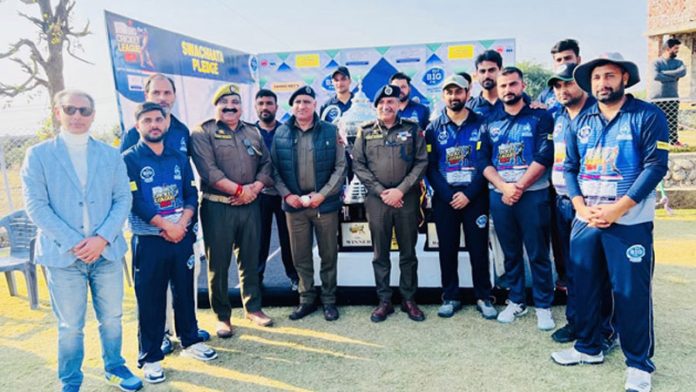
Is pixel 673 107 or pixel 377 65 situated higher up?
pixel 377 65

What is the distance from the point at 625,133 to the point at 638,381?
1271mm

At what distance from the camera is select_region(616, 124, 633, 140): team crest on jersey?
2.41m

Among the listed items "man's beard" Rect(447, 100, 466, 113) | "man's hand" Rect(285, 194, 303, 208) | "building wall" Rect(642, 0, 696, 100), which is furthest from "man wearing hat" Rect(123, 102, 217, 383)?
"building wall" Rect(642, 0, 696, 100)

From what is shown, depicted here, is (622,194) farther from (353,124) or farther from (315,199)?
(353,124)

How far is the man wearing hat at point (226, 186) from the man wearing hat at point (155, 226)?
0.33m

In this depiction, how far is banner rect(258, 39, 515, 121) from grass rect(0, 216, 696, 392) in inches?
197

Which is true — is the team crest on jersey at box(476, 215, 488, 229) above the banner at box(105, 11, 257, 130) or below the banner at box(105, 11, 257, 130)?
below

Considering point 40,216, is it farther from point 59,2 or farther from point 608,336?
point 59,2

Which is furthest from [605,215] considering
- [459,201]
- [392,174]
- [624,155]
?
[392,174]

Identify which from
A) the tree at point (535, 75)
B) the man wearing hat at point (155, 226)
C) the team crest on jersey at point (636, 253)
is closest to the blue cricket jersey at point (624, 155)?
the team crest on jersey at point (636, 253)

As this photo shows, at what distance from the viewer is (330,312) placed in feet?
12.1

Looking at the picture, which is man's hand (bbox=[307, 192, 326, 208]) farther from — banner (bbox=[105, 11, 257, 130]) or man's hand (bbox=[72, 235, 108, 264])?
banner (bbox=[105, 11, 257, 130])

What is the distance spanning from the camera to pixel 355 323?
358cm

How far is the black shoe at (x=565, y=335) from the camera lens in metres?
3.11
